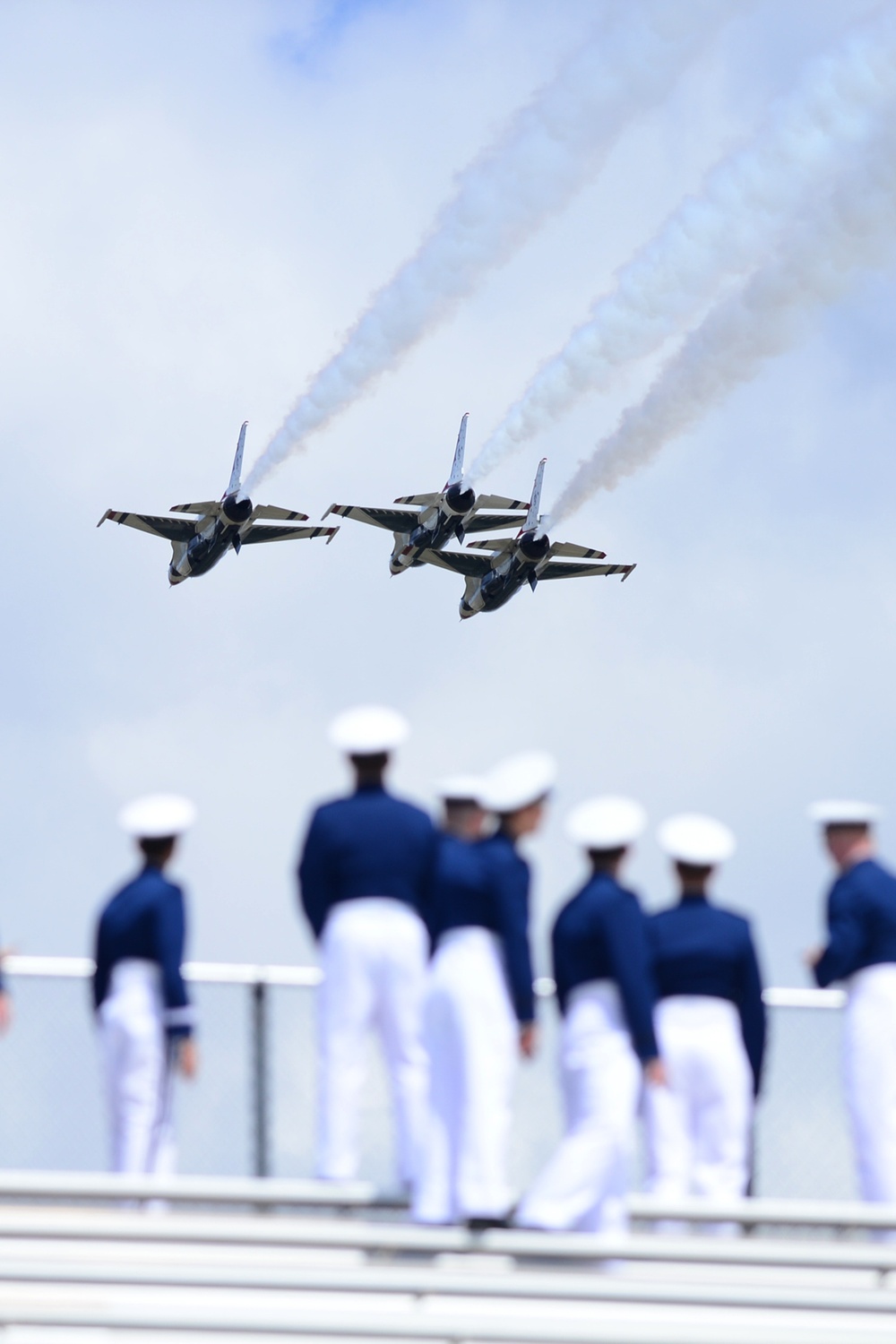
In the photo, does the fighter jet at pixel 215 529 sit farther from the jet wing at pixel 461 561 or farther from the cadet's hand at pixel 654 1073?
the cadet's hand at pixel 654 1073

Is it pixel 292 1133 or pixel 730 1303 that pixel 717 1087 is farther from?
pixel 292 1133

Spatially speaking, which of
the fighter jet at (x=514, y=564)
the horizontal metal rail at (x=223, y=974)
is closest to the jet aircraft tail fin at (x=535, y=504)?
the fighter jet at (x=514, y=564)

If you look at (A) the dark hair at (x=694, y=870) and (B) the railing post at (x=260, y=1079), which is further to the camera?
(B) the railing post at (x=260, y=1079)

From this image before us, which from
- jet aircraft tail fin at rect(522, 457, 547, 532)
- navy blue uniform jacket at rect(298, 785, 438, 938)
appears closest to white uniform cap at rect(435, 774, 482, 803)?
navy blue uniform jacket at rect(298, 785, 438, 938)

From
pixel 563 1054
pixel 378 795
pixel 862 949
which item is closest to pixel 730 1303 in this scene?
pixel 563 1054

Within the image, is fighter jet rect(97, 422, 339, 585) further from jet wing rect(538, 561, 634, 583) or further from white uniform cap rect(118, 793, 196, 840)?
white uniform cap rect(118, 793, 196, 840)
